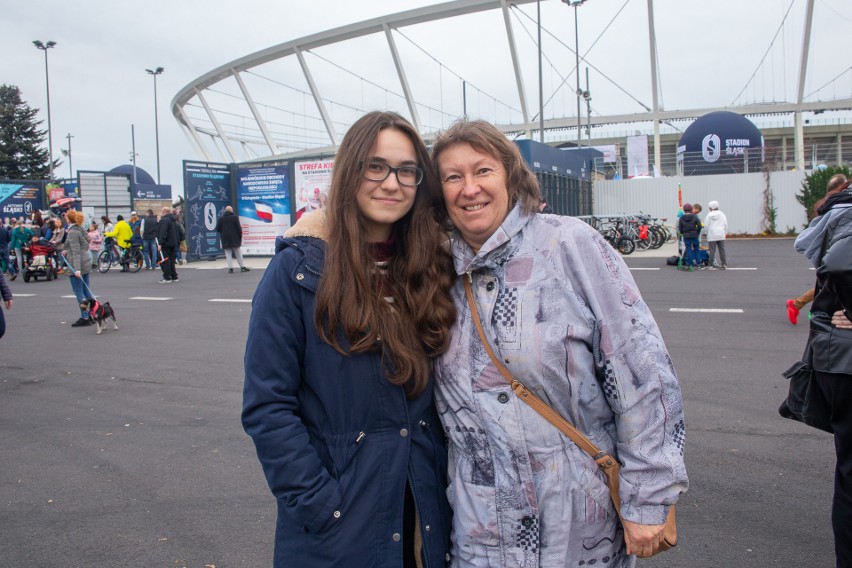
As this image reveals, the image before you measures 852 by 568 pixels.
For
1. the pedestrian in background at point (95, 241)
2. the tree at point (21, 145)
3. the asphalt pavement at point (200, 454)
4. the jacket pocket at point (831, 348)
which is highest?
the tree at point (21, 145)

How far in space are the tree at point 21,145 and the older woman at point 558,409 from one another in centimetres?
6483

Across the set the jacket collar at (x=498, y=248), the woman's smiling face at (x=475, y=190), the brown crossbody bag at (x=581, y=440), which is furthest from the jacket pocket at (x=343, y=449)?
the woman's smiling face at (x=475, y=190)

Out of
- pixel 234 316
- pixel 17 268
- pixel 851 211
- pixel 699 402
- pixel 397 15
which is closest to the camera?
pixel 851 211

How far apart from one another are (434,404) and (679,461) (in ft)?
2.25

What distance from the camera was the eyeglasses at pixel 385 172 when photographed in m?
1.88

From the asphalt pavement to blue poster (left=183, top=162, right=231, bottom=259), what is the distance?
13.7 meters

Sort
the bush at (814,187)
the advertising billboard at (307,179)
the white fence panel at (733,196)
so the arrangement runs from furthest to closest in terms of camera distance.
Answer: the white fence panel at (733,196) → the bush at (814,187) → the advertising billboard at (307,179)

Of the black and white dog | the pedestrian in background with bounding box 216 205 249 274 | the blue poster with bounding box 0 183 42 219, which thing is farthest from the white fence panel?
the black and white dog

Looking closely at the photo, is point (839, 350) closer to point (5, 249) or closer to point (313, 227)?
point (313, 227)

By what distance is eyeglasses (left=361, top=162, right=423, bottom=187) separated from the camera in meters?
1.88

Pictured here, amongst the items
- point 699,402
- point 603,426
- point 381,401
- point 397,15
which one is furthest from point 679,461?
point 397,15

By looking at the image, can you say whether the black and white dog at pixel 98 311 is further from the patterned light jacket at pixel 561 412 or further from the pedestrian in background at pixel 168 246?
the patterned light jacket at pixel 561 412

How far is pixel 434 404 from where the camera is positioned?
74.9 inches

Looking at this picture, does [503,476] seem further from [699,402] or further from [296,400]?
[699,402]
